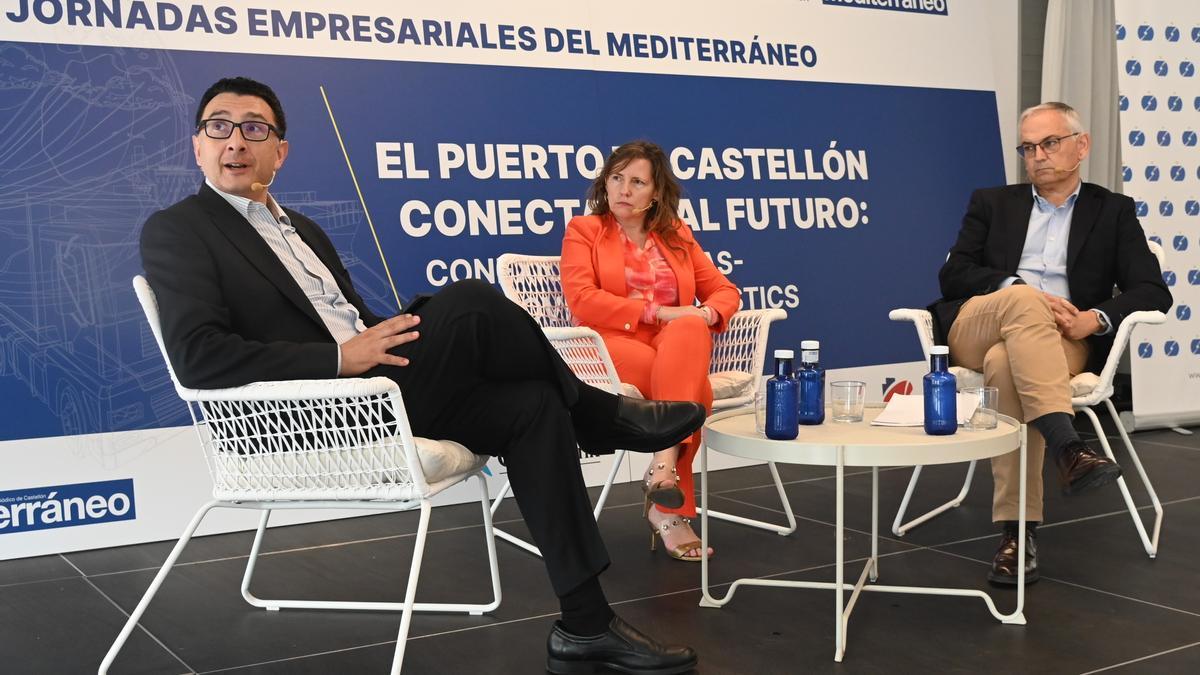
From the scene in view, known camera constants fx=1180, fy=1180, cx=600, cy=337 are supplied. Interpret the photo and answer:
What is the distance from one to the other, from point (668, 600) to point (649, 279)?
1.25 m

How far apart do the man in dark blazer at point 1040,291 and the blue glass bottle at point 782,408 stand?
87cm

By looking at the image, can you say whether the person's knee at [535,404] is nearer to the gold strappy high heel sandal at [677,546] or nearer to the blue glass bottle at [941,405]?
the blue glass bottle at [941,405]

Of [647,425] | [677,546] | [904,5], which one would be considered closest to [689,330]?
[677,546]

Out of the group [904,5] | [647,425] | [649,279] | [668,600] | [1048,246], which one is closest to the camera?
[647,425]

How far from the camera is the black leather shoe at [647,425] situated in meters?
2.70

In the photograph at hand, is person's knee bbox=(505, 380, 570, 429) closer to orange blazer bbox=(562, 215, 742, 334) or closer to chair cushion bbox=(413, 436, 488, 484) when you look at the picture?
chair cushion bbox=(413, 436, 488, 484)

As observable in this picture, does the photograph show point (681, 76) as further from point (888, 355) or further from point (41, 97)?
point (41, 97)

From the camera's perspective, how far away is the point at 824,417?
9.48 ft

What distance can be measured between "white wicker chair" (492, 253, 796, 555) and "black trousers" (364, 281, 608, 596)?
99cm

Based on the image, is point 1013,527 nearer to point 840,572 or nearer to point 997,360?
point 997,360

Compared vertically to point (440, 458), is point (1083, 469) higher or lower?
lower

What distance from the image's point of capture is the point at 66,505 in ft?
12.3

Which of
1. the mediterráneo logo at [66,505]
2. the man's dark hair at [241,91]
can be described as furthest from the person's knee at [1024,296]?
the mediterráneo logo at [66,505]

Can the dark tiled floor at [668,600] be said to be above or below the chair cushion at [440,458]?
below
